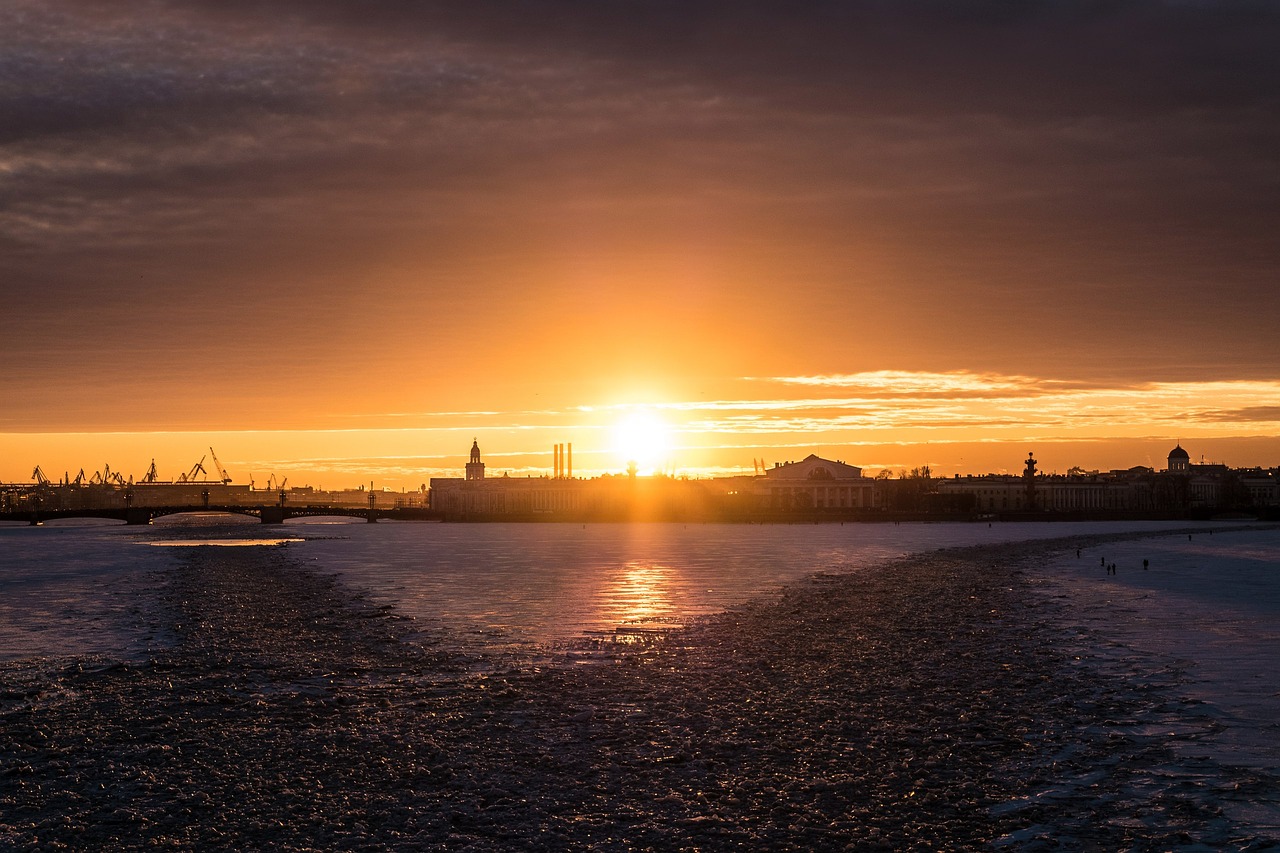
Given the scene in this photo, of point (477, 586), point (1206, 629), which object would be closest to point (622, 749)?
point (1206, 629)

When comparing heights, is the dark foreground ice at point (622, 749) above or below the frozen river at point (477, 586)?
below

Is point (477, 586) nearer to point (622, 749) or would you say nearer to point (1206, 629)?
point (1206, 629)

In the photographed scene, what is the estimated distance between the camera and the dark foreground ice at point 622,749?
12664 millimetres

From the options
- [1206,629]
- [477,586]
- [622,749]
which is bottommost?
[622,749]

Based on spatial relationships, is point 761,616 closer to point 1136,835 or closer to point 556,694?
point 556,694

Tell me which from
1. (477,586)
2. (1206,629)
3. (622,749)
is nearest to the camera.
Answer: (622,749)

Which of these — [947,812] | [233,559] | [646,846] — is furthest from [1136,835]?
[233,559]

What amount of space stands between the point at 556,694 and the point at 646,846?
28.9 ft

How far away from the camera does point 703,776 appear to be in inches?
587

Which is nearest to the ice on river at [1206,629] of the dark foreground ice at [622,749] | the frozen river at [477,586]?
the dark foreground ice at [622,749]

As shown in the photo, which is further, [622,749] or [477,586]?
[477,586]

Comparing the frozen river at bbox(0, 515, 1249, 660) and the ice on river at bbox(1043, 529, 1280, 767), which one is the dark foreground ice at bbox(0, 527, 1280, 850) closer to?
the ice on river at bbox(1043, 529, 1280, 767)

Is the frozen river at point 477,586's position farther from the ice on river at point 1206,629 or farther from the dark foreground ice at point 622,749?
the ice on river at point 1206,629

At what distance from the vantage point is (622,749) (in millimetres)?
16406
